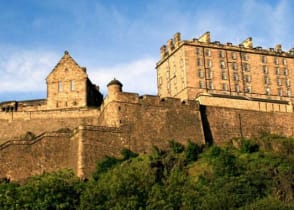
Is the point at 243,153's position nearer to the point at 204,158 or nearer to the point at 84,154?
the point at 204,158

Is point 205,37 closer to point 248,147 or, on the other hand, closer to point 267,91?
point 267,91

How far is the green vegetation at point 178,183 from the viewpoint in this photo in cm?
4725

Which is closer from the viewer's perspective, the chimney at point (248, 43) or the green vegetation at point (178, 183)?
the green vegetation at point (178, 183)

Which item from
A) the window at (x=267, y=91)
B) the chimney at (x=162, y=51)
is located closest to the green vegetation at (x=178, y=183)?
the window at (x=267, y=91)

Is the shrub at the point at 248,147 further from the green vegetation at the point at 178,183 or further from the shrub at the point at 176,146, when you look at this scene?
the shrub at the point at 176,146

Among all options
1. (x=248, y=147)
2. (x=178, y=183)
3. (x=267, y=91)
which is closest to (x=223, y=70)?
(x=267, y=91)

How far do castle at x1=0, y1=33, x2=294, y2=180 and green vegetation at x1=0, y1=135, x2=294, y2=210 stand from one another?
2.51m

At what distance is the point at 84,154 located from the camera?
59531mm

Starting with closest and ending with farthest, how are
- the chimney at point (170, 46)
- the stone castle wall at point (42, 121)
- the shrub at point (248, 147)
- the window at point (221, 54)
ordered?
1. the shrub at point (248, 147)
2. the stone castle wall at point (42, 121)
3. the window at point (221, 54)
4. the chimney at point (170, 46)

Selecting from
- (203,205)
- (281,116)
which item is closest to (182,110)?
(281,116)

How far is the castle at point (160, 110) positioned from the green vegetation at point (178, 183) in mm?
2507

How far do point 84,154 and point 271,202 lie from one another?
61.7 ft

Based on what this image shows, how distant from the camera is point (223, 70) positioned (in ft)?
260

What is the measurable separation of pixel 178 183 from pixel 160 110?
15242 millimetres
